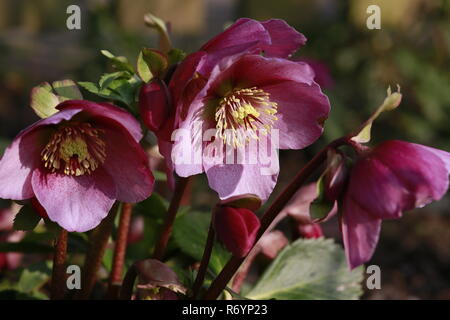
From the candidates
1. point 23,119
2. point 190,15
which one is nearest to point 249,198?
point 23,119

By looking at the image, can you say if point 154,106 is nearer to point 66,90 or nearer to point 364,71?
point 66,90

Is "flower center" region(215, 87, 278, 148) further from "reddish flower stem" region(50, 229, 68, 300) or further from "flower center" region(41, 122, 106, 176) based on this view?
"reddish flower stem" region(50, 229, 68, 300)

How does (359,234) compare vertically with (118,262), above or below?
above

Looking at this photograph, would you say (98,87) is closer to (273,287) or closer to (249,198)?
(249,198)

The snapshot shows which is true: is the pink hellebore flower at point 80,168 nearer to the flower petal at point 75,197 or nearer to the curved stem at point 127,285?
the flower petal at point 75,197

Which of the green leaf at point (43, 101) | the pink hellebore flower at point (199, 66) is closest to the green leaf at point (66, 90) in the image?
the green leaf at point (43, 101)

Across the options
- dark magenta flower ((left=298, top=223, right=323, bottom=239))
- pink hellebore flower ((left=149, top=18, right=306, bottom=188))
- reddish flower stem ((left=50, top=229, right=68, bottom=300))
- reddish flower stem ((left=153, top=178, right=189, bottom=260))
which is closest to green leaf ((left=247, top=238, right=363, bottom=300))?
dark magenta flower ((left=298, top=223, right=323, bottom=239))

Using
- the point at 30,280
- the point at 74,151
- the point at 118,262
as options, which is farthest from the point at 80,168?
the point at 30,280
